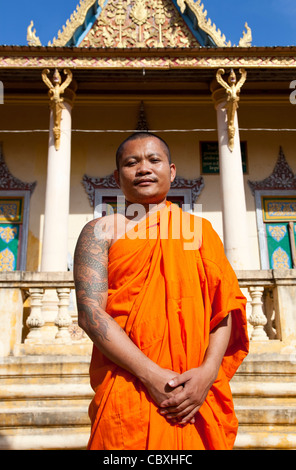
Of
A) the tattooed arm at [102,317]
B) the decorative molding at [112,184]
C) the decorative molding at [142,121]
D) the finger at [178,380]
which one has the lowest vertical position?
the finger at [178,380]

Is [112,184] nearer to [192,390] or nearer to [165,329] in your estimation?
[165,329]

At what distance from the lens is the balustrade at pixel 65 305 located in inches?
146

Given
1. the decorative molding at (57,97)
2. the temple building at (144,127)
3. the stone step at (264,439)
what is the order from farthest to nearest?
the decorative molding at (57,97), the temple building at (144,127), the stone step at (264,439)

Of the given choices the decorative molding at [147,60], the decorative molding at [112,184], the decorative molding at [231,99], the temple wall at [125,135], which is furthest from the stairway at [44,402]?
the decorative molding at [147,60]

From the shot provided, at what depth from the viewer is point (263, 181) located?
7957 millimetres

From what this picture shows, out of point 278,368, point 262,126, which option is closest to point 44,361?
point 278,368

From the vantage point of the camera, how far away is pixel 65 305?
391 cm

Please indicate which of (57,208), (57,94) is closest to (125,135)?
(57,94)

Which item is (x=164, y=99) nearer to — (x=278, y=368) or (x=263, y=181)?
(x=263, y=181)

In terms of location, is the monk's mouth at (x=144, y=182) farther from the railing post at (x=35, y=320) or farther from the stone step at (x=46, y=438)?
the railing post at (x=35, y=320)

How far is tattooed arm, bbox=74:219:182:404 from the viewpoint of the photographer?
129cm


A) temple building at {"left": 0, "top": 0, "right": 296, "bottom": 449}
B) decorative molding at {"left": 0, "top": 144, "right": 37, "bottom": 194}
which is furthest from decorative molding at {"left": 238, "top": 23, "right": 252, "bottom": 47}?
decorative molding at {"left": 0, "top": 144, "right": 37, "bottom": 194}

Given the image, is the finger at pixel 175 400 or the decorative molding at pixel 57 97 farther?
the decorative molding at pixel 57 97

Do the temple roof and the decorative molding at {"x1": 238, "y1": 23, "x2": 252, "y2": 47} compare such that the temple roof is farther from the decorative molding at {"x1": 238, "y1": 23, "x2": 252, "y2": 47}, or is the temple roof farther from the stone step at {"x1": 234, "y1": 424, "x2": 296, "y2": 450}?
the stone step at {"x1": 234, "y1": 424, "x2": 296, "y2": 450}
